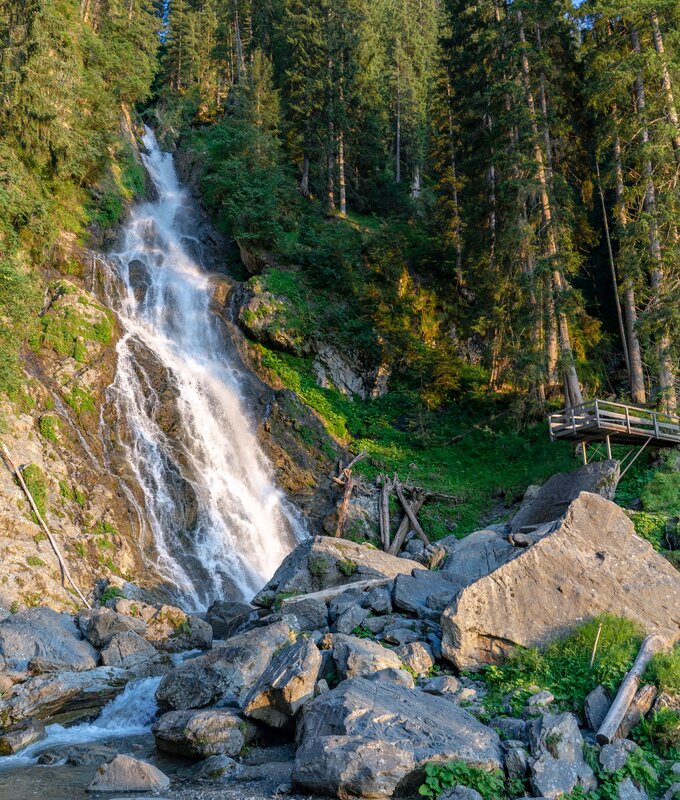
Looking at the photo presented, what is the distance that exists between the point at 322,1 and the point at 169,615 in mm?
38493

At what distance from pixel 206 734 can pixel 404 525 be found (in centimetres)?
1408

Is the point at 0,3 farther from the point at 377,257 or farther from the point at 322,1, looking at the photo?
the point at 322,1

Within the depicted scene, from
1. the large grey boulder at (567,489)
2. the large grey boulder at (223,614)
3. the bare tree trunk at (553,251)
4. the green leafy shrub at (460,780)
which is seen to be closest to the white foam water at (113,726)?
the large grey boulder at (223,614)

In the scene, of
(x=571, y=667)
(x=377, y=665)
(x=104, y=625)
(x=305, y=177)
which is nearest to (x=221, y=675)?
(x=377, y=665)

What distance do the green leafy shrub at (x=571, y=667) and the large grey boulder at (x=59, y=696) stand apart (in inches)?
248

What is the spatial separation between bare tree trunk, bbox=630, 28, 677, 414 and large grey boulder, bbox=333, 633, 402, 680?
14.0 meters

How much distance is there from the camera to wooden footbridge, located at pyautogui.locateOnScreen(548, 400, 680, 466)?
670 inches

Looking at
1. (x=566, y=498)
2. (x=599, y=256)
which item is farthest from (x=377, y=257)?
(x=566, y=498)

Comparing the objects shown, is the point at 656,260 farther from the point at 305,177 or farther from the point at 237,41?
the point at 237,41

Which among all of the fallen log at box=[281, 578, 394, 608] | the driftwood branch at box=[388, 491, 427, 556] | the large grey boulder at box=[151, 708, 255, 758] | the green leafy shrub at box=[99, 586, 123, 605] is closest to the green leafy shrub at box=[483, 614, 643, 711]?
the large grey boulder at box=[151, 708, 255, 758]

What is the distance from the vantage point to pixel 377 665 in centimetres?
811

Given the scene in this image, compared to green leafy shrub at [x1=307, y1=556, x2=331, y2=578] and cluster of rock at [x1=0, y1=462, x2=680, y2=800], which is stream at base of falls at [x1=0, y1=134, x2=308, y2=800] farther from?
green leafy shrub at [x1=307, y1=556, x2=331, y2=578]

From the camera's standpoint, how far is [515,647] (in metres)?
8.39

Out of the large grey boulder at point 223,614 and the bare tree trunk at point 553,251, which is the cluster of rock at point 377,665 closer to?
the large grey boulder at point 223,614
